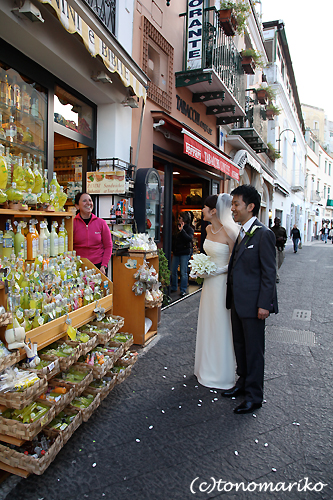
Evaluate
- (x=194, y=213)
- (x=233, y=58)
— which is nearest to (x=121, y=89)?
(x=194, y=213)

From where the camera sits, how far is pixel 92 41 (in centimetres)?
346

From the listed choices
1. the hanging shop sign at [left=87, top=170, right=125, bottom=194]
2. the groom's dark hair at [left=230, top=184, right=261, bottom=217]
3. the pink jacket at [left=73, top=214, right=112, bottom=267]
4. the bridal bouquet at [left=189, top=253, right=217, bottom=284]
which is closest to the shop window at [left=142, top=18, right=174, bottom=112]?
the hanging shop sign at [left=87, top=170, right=125, bottom=194]

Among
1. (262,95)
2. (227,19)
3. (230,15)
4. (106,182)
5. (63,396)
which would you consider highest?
(262,95)

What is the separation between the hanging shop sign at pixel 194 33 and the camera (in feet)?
24.0

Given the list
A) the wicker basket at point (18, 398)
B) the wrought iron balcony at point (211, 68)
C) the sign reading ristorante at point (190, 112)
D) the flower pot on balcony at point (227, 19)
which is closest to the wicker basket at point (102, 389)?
the wicker basket at point (18, 398)

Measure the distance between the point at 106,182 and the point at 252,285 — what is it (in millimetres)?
2879

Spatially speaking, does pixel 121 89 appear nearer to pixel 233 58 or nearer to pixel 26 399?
pixel 26 399

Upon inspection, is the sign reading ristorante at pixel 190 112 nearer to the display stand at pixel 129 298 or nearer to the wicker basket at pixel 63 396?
the display stand at pixel 129 298

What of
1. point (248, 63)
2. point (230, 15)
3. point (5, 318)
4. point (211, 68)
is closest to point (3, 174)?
point (5, 318)

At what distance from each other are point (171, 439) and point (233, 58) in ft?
34.1

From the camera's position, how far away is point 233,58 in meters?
9.76

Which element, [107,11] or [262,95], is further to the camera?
[262,95]

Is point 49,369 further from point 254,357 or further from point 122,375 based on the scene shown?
point 254,357

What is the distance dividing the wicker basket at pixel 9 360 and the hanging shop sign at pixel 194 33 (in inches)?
287
